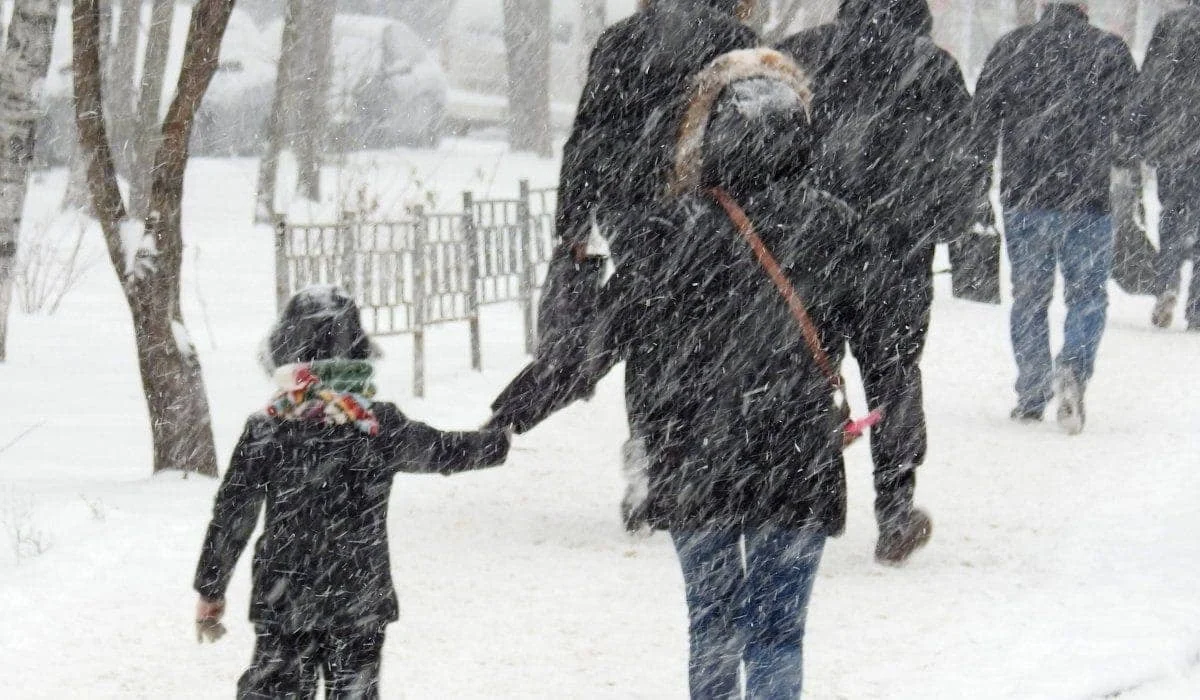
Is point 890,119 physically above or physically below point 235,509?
above

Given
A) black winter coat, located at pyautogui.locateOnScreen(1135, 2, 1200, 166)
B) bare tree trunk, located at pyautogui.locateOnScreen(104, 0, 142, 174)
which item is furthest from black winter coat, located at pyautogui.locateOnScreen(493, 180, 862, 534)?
bare tree trunk, located at pyautogui.locateOnScreen(104, 0, 142, 174)

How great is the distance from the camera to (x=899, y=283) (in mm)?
6047

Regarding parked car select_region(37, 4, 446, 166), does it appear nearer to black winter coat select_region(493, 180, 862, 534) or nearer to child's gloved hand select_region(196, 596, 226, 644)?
child's gloved hand select_region(196, 596, 226, 644)

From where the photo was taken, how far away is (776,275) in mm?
3549

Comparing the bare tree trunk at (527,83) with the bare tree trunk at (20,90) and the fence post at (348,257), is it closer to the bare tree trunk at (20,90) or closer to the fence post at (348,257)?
the fence post at (348,257)

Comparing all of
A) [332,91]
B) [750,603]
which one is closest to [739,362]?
[750,603]

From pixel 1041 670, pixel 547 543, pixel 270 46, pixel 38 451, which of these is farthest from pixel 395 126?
pixel 1041 670

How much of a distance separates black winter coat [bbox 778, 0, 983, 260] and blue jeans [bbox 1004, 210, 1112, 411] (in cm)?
264

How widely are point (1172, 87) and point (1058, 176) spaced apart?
3467 millimetres

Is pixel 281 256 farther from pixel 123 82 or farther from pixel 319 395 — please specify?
pixel 123 82

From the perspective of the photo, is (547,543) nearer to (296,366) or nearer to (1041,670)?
(1041,670)

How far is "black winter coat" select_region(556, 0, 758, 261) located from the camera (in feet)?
17.5

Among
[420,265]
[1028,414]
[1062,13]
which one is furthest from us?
[420,265]

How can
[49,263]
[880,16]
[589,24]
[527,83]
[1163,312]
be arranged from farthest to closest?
[589,24] < [527,83] < [49,263] < [1163,312] < [880,16]
